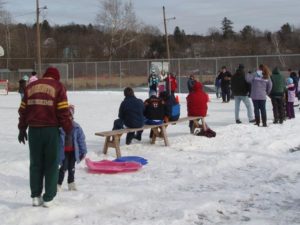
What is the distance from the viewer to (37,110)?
21.0 feet

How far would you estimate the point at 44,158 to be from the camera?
655cm

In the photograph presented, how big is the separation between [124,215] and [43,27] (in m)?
104

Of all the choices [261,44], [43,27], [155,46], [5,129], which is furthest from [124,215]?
[43,27]

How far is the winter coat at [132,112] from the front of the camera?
1154cm

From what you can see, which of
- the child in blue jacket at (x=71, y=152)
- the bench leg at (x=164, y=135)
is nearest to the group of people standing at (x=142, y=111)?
the bench leg at (x=164, y=135)

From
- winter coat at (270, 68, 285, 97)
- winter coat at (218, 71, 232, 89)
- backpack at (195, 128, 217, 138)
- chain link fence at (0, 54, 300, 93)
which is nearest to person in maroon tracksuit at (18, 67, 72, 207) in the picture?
backpack at (195, 128, 217, 138)

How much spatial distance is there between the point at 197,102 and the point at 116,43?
65436 millimetres

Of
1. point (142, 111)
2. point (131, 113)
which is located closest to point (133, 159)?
point (131, 113)

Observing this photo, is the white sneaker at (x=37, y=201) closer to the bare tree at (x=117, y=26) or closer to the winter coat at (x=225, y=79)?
the winter coat at (x=225, y=79)

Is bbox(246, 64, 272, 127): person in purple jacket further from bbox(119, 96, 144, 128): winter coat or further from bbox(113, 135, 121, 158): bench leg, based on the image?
bbox(113, 135, 121, 158): bench leg

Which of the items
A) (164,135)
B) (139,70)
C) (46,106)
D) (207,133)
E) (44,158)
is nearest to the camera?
(46,106)

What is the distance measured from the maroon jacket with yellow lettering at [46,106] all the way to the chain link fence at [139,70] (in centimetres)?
3321

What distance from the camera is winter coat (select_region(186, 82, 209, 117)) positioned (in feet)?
45.5

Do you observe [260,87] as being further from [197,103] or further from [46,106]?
[46,106]
